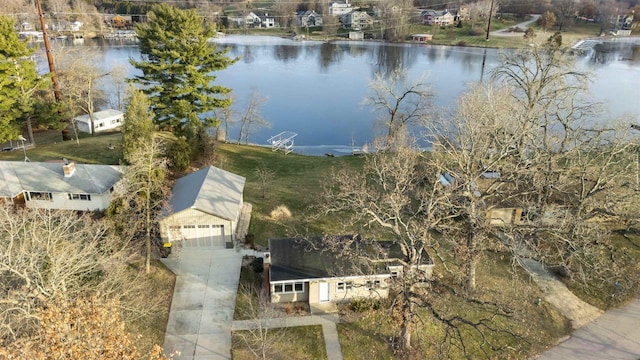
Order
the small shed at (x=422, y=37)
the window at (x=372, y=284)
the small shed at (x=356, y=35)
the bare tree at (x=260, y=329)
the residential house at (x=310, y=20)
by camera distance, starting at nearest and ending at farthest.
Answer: the bare tree at (x=260, y=329) → the window at (x=372, y=284) → the small shed at (x=422, y=37) → the small shed at (x=356, y=35) → the residential house at (x=310, y=20)

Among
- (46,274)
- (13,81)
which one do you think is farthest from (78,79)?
(46,274)

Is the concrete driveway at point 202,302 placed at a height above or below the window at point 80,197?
below

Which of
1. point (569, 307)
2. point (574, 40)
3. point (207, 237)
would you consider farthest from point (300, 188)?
point (574, 40)

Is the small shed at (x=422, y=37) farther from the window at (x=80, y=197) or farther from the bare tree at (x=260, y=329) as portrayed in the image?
the bare tree at (x=260, y=329)

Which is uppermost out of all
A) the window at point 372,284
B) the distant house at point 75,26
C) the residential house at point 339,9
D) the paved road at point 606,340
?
the residential house at point 339,9

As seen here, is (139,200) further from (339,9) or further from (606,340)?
(339,9)

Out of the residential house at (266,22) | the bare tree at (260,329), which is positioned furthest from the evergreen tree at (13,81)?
the residential house at (266,22)

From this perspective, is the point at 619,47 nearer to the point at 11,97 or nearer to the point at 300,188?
the point at 300,188
